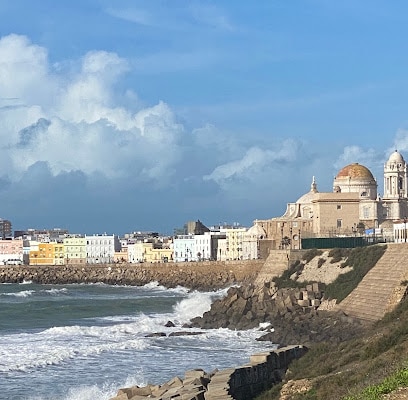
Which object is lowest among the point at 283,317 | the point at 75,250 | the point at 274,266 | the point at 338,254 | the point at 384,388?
the point at 283,317

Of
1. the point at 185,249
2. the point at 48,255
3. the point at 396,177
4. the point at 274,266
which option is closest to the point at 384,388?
the point at 274,266

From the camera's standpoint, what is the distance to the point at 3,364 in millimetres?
27203

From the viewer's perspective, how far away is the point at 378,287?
113ft

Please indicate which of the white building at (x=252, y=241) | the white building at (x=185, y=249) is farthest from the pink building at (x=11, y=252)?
the white building at (x=252, y=241)

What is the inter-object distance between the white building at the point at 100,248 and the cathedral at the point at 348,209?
41.6 metres

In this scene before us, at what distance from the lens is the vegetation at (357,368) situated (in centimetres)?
1144

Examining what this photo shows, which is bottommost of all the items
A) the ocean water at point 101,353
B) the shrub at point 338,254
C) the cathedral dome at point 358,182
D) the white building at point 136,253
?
the ocean water at point 101,353

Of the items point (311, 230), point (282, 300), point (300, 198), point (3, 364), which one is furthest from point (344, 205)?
point (3, 364)

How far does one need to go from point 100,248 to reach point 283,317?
9029 centimetres

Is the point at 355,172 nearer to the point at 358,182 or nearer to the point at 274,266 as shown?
the point at 358,182

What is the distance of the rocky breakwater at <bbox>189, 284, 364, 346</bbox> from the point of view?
98.8 feet

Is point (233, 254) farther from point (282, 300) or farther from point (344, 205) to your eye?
point (282, 300)

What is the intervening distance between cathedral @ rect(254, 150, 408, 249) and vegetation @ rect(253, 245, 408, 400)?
3946 cm

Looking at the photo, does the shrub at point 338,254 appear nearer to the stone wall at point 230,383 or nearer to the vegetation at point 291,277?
the vegetation at point 291,277
